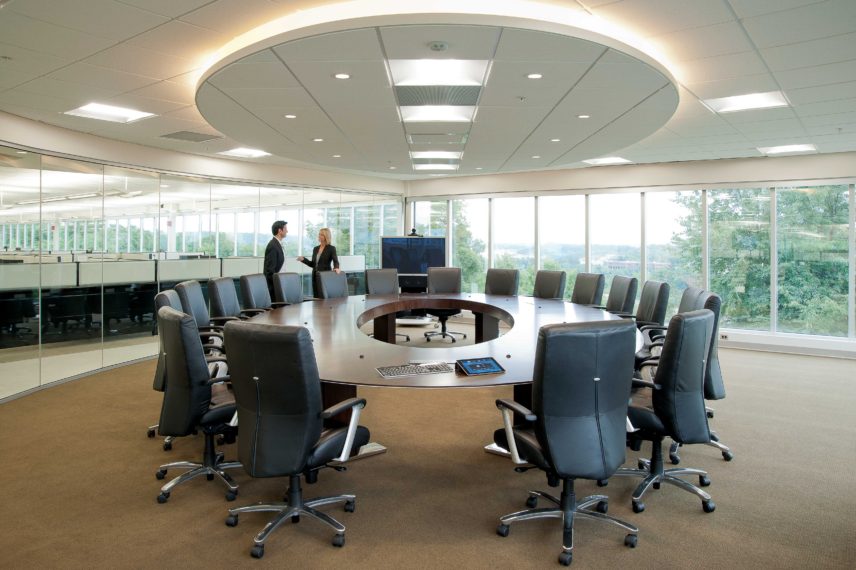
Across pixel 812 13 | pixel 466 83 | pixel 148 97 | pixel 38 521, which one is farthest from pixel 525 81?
pixel 38 521

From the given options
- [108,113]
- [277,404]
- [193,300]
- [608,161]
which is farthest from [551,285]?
[108,113]

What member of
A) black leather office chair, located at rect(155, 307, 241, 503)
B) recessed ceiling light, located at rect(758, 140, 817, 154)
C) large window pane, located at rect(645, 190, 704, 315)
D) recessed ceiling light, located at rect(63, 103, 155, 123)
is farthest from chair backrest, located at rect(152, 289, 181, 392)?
large window pane, located at rect(645, 190, 704, 315)

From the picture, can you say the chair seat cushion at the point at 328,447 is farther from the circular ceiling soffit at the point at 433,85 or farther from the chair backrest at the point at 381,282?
the chair backrest at the point at 381,282

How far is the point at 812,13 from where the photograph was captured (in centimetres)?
310

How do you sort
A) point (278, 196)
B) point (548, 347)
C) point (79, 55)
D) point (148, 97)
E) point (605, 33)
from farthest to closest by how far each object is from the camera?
point (278, 196) < point (148, 97) < point (79, 55) < point (605, 33) < point (548, 347)

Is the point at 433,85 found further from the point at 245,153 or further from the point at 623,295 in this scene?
the point at 245,153

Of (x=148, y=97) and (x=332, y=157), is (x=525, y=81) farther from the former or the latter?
(x=332, y=157)

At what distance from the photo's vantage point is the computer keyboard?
10.3 feet

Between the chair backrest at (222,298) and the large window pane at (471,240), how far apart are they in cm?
630

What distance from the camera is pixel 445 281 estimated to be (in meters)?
8.37

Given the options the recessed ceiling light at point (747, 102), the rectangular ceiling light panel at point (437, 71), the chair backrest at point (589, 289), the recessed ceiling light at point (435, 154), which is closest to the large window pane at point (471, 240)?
the recessed ceiling light at point (435, 154)

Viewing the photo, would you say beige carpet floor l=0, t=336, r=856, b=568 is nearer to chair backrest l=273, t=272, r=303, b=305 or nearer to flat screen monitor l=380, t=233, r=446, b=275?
chair backrest l=273, t=272, r=303, b=305

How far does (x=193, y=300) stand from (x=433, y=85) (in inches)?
109

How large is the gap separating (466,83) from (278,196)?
6250 millimetres
